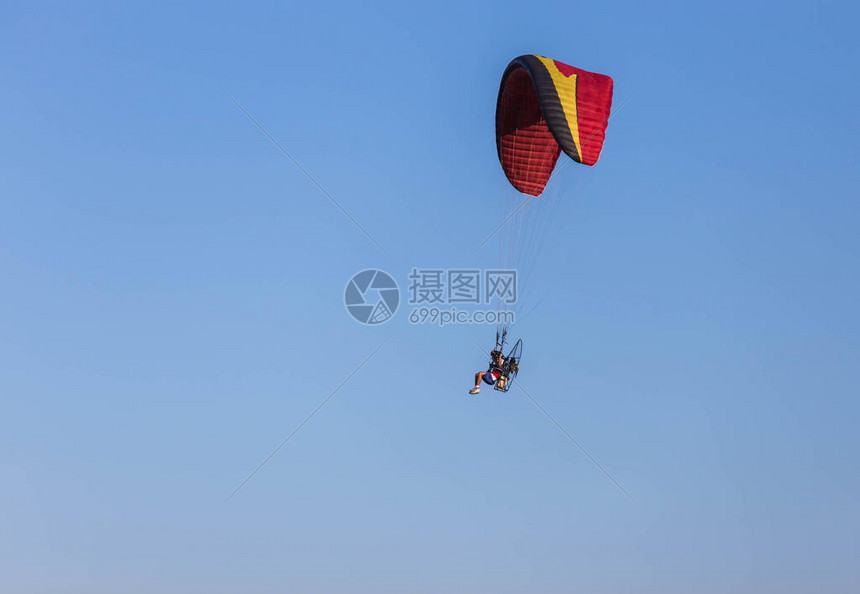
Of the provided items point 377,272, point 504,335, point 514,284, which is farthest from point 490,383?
point 377,272

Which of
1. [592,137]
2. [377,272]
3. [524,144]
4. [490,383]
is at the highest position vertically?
[377,272]

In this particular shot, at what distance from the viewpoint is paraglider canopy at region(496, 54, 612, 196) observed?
3800 cm

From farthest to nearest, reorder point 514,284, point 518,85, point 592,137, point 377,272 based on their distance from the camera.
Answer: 1. point 377,272
2. point 514,284
3. point 518,85
4. point 592,137

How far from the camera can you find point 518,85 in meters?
42.0

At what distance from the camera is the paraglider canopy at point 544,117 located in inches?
1496

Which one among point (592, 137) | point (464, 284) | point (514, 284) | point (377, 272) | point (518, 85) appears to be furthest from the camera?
point (377, 272)

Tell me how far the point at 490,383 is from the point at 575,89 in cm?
862

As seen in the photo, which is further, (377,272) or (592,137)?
(377,272)

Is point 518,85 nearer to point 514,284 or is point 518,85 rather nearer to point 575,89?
point 575,89

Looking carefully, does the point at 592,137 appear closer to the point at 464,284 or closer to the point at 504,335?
the point at 504,335

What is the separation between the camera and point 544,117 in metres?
37.9

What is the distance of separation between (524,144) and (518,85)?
1.97 m

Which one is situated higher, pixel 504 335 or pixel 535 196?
pixel 535 196

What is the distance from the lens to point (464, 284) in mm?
49875
